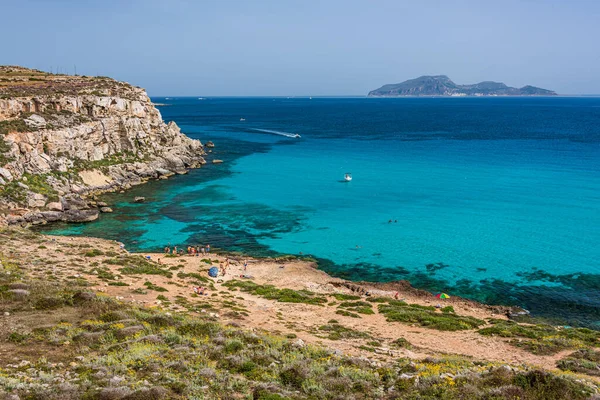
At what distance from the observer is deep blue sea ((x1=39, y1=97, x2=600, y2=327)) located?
35.6m

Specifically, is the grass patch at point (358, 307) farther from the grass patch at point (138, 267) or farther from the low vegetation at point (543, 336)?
the grass patch at point (138, 267)

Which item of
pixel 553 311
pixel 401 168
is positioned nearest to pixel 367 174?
pixel 401 168

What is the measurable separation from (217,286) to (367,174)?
157ft

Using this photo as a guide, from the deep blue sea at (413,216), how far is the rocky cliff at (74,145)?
158 inches

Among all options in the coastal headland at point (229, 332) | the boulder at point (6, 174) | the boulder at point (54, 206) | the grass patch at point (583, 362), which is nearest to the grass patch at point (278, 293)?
the coastal headland at point (229, 332)

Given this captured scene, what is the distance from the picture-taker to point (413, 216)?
50.8m

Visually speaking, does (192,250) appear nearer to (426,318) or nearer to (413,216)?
(426,318)

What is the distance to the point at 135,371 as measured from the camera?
13.2 m

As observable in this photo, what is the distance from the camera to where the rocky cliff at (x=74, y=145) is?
47.9 meters

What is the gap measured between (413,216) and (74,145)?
4822 cm

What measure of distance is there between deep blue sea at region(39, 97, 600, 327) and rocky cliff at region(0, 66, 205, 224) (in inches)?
158

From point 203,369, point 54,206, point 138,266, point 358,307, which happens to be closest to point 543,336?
point 358,307

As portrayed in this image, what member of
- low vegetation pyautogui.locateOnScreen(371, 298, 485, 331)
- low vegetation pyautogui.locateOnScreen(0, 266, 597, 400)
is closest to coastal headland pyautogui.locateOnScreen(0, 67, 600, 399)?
low vegetation pyautogui.locateOnScreen(0, 266, 597, 400)

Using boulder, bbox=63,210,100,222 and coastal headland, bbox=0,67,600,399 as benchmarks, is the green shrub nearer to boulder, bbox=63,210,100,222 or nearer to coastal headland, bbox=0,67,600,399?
coastal headland, bbox=0,67,600,399
